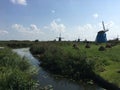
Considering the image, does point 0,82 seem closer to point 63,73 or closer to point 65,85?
point 65,85

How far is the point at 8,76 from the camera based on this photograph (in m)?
24.9

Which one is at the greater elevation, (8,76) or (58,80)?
(8,76)

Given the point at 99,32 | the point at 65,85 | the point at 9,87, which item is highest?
the point at 99,32

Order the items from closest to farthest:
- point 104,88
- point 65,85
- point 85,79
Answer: point 104,88 → point 65,85 → point 85,79

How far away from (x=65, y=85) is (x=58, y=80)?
11.9 ft

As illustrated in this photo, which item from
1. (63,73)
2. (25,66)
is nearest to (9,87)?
(25,66)

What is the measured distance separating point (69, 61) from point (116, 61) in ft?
29.7

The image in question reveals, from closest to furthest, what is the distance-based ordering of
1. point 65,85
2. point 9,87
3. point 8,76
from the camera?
point 9,87 → point 8,76 → point 65,85

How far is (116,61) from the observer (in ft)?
152

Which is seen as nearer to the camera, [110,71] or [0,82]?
[0,82]

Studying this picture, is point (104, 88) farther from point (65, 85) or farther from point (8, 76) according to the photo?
point (8, 76)

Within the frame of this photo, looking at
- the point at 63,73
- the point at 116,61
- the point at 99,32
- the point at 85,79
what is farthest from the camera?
the point at 99,32

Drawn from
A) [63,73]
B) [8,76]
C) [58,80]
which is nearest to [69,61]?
[63,73]

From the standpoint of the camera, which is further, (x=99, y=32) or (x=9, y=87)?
(x=99, y=32)
